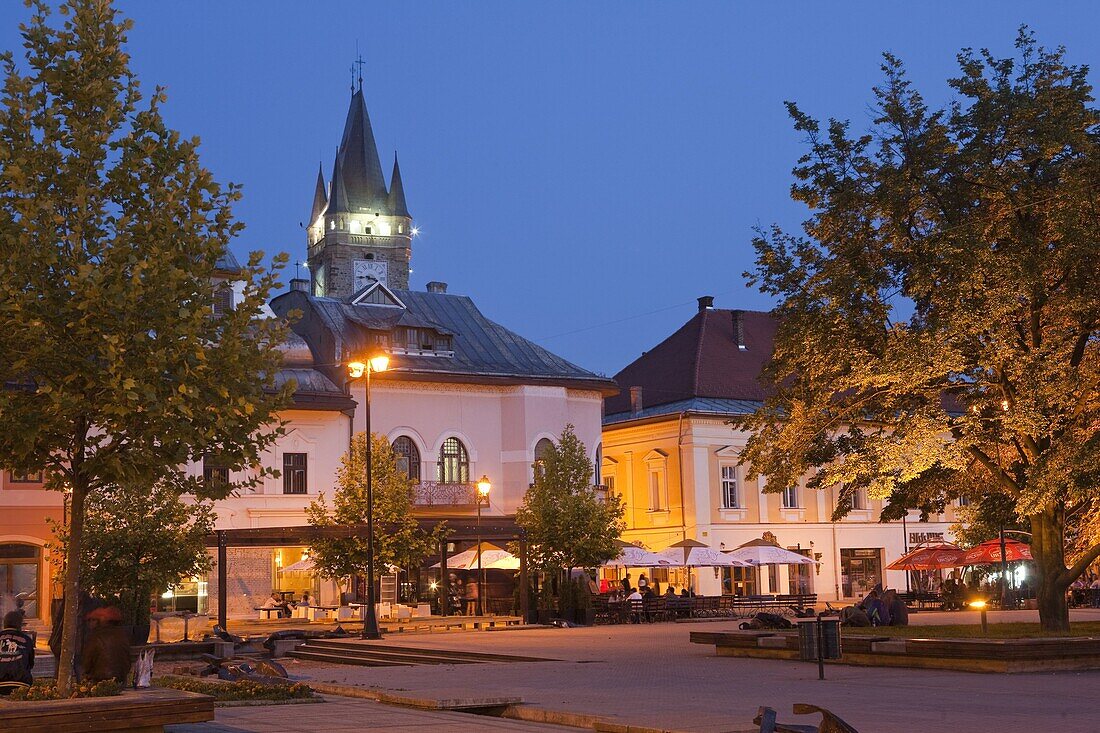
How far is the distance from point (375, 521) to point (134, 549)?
988 cm

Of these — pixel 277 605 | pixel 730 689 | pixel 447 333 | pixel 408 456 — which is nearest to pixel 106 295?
pixel 730 689

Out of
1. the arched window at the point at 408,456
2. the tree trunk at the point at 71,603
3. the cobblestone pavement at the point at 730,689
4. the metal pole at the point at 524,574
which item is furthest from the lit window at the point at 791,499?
the tree trunk at the point at 71,603

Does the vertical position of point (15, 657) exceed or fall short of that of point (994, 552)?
it falls short

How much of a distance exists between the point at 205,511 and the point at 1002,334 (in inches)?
718

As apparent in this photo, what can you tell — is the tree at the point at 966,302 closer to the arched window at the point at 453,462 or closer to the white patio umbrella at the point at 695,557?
the white patio umbrella at the point at 695,557

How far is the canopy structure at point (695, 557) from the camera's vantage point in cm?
4666

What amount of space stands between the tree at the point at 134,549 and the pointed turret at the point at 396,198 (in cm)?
9449

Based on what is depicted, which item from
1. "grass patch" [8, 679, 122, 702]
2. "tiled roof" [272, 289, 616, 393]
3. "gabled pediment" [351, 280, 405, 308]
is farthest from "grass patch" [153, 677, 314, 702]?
"gabled pediment" [351, 280, 405, 308]

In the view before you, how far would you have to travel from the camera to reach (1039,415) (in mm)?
22266

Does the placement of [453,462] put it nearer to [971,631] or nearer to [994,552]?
[994,552]

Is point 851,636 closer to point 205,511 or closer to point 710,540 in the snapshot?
point 205,511

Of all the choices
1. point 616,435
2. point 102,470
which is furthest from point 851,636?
point 616,435

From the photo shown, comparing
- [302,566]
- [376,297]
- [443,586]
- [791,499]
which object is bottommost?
[443,586]

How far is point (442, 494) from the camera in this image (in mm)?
50531
